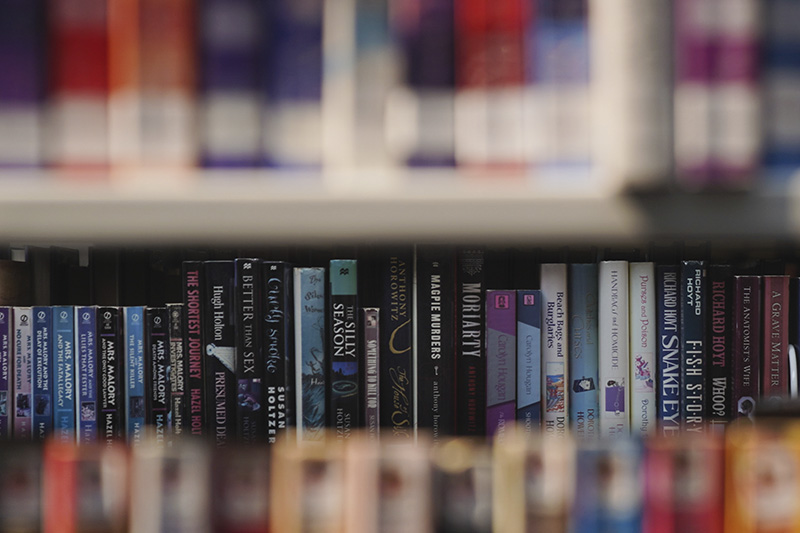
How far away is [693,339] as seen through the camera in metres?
0.67

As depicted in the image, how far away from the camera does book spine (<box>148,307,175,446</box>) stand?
0.69 m

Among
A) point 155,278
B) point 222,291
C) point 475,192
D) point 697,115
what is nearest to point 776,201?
point 697,115

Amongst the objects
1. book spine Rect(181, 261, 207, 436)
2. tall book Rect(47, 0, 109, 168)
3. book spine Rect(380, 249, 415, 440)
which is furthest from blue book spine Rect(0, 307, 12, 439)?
book spine Rect(380, 249, 415, 440)

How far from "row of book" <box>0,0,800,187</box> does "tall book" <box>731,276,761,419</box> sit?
26 centimetres

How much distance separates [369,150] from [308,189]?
0.05 metres

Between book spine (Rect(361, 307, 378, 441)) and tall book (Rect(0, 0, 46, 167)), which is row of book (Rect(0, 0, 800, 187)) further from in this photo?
book spine (Rect(361, 307, 378, 441))

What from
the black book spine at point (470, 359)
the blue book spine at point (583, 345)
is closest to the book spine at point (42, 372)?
the black book spine at point (470, 359)

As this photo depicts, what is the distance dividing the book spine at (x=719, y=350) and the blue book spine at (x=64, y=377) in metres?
0.70

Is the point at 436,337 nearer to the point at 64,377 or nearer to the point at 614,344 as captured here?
the point at 614,344

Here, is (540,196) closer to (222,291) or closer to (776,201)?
(776,201)

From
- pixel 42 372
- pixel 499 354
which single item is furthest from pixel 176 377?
pixel 499 354

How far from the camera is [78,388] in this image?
0.69 m

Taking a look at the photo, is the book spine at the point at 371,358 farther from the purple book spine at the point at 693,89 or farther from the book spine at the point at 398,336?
the purple book spine at the point at 693,89

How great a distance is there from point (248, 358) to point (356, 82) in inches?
13.3
